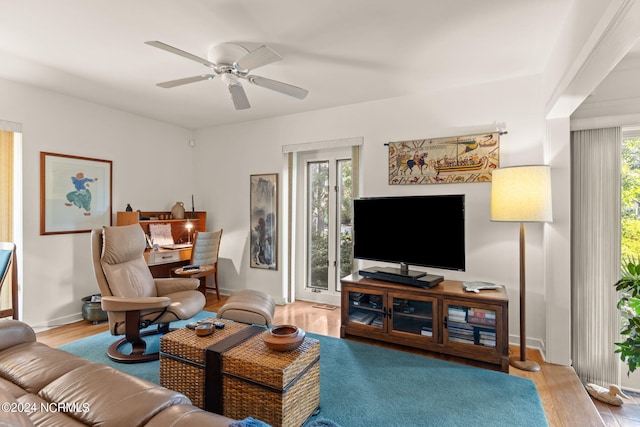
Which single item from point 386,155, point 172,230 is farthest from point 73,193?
point 386,155

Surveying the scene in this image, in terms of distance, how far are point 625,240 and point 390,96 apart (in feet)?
8.42

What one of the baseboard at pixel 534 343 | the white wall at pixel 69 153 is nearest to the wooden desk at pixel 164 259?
→ the white wall at pixel 69 153

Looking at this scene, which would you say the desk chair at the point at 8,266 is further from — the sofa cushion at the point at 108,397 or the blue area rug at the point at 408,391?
the sofa cushion at the point at 108,397

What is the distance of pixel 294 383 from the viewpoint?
5.81ft

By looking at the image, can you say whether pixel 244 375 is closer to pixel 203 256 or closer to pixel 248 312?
pixel 248 312

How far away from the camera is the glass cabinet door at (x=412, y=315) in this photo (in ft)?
9.39

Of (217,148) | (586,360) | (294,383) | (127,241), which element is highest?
(217,148)

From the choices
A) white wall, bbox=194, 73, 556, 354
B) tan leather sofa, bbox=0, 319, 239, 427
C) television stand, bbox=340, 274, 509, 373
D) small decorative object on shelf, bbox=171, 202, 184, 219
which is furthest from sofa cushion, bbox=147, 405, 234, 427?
small decorative object on shelf, bbox=171, 202, 184, 219

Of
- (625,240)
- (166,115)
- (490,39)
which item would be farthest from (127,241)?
(625,240)

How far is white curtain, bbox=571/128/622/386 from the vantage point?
8.87ft

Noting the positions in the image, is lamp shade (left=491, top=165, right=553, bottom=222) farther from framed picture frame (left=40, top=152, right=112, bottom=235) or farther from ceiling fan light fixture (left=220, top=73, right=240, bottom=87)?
framed picture frame (left=40, top=152, right=112, bottom=235)

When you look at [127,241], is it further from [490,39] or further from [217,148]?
[490,39]

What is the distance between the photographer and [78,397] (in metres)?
1.29

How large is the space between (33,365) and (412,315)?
8.55 ft
